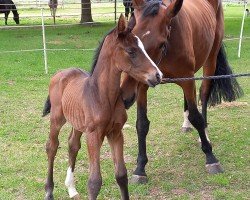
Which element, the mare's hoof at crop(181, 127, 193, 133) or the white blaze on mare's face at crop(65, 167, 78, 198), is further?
the mare's hoof at crop(181, 127, 193, 133)

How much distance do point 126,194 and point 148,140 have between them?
2062 mm


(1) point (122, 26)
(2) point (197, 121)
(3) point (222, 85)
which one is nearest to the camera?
(1) point (122, 26)

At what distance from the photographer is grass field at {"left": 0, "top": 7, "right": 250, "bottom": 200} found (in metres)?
3.99

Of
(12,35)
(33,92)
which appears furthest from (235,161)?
(12,35)

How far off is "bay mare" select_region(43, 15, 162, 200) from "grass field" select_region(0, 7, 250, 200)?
2.75 ft

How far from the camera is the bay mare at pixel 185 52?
3.24 meters

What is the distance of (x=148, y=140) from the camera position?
5363 millimetres

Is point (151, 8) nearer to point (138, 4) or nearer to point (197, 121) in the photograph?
point (138, 4)

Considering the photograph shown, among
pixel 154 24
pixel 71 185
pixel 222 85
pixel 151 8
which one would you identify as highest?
pixel 151 8

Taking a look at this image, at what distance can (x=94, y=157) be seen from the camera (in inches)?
118

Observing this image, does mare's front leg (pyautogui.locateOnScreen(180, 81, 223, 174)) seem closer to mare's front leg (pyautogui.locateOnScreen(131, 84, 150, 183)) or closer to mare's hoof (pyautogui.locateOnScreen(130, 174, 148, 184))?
mare's front leg (pyautogui.locateOnScreen(131, 84, 150, 183))

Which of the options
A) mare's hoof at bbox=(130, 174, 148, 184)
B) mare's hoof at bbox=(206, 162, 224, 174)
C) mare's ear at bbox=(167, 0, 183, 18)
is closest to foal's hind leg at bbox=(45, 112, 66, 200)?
mare's hoof at bbox=(130, 174, 148, 184)

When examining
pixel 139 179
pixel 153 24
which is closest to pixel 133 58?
pixel 153 24

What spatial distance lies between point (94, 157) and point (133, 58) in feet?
2.53
